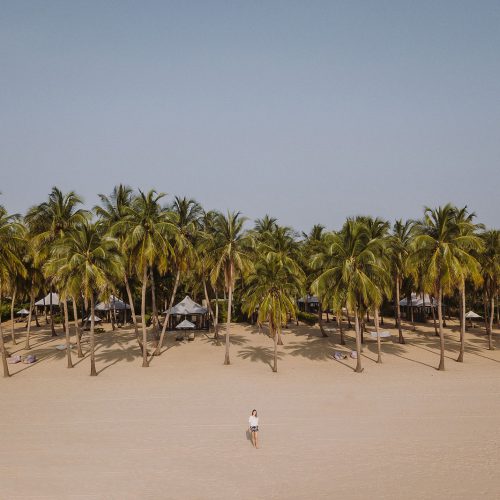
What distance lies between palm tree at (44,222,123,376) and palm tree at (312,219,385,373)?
13995 millimetres

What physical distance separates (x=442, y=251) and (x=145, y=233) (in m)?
20.9

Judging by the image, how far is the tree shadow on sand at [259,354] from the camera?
33.4m

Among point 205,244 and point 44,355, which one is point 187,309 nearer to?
point 205,244

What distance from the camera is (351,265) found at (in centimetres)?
2784

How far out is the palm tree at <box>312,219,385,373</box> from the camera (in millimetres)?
27391

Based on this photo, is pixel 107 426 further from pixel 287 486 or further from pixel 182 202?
pixel 182 202

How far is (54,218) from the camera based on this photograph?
3219cm

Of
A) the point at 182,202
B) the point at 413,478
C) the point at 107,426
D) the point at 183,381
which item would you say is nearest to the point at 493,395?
the point at 413,478

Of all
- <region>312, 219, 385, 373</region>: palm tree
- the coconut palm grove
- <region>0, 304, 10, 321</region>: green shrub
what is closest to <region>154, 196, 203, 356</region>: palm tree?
the coconut palm grove

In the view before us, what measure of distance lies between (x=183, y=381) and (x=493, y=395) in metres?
18.3

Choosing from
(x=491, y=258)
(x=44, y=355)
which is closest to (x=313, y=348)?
(x=491, y=258)

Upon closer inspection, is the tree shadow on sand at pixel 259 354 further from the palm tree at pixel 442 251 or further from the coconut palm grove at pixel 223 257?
the palm tree at pixel 442 251

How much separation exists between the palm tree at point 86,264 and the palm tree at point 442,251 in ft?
69.1

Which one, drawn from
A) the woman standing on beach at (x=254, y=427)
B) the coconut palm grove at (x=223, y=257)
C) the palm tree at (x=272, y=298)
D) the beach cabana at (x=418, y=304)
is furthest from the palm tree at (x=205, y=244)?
the beach cabana at (x=418, y=304)
